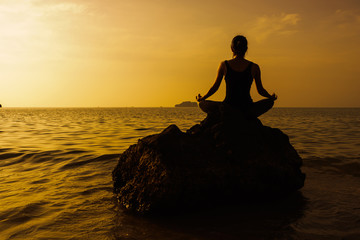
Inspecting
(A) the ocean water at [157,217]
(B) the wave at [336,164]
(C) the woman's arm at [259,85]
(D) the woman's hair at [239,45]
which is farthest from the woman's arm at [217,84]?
(B) the wave at [336,164]

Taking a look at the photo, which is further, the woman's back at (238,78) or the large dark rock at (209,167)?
the woman's back at (238,78)

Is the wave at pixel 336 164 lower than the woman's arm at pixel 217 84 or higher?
Answer: lower

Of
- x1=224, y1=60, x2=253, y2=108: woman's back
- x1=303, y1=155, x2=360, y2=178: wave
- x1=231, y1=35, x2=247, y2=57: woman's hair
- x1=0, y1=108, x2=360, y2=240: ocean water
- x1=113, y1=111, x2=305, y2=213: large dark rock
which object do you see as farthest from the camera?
x1=303, y1=155, x2=360, y2=178: wave

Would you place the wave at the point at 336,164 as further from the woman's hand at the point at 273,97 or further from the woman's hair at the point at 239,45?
the woman's hair at the point at 239,45

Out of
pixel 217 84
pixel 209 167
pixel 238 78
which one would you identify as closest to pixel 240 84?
pixel 238 78

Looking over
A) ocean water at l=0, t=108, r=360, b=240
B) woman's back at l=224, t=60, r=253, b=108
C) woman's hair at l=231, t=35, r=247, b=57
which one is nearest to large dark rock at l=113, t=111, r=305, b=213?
ocean water at l=0, t=108, r=360, b=240

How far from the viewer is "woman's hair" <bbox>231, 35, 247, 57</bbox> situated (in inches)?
195

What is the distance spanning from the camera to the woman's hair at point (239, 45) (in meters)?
4.95

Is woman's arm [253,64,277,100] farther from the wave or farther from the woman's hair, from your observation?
the wave

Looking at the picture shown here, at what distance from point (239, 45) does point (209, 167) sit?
2.40 meters

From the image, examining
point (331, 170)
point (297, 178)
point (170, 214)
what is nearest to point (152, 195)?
point (170, 214)

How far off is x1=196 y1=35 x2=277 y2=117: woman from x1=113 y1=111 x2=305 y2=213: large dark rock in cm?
26

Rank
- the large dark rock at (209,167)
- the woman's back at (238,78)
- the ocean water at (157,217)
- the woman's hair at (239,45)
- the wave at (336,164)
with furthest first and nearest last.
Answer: the wave at (336,164) → the woman's back at (238,78) → the woman's hair at (239,45) → the large dark rock at (209,167) → the ocean water at (157,217)

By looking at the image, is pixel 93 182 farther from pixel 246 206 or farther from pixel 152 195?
pixel 246 206
